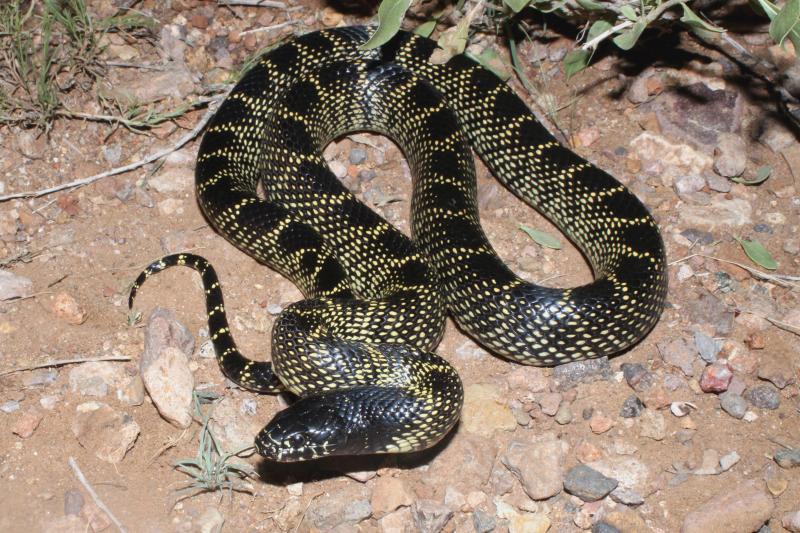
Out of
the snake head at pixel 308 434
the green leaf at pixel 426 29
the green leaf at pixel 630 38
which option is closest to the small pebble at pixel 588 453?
the snake head at pixel 308 434

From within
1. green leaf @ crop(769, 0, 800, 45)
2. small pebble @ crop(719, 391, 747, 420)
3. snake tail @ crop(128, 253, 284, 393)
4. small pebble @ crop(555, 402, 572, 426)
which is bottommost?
snake tail @ crop(128, 253, 284, 393)

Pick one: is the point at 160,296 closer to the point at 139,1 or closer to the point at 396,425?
the point at 396,425

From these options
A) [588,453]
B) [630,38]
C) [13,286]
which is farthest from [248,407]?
[630,38]

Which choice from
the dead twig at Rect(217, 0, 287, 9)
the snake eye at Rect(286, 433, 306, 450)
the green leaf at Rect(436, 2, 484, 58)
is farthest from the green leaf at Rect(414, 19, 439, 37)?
the snake eye at Rect(286, 433, 306, 450)

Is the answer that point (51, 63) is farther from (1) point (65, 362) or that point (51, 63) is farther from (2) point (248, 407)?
(2) point (248, 407)

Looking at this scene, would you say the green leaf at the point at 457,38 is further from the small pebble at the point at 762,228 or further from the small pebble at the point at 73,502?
the small pebble at the point at 73,502

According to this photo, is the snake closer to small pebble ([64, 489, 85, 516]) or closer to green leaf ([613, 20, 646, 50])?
Answer: green leaf ([613, 20, 646, 50])
